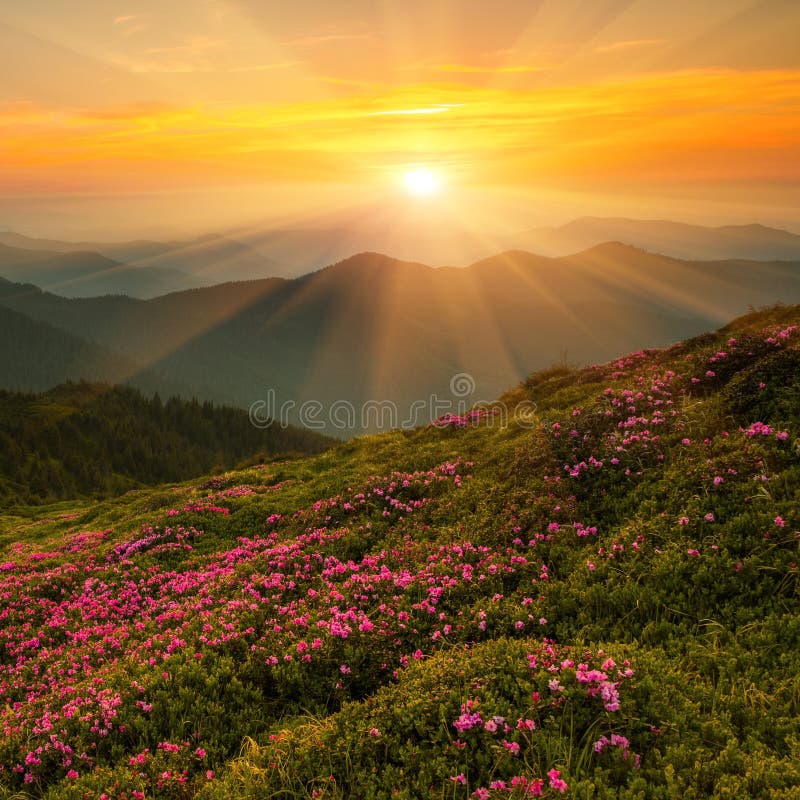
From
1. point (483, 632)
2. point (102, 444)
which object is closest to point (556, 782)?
point (483, 632)

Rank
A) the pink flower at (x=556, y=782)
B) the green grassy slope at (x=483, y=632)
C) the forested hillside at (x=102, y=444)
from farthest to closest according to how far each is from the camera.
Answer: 1. the forested hillside at (x=102, y=444)
2. the green grassy slope at (x=483, y=632)
3. the pink flower at (x=556, y=782)

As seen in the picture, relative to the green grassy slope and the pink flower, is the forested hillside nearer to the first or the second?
the green grassy slope

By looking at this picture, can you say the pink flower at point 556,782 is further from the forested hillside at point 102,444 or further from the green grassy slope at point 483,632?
the forested hillside at point 102,444

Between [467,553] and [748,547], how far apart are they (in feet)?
16.3

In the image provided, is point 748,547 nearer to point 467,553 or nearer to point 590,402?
point 467,553

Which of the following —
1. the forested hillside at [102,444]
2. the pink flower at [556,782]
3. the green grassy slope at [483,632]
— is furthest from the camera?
the forested hillside at [102,444]

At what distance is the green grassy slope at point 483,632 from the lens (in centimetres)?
603

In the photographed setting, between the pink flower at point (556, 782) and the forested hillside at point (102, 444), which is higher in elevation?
the pink flower at point (556, 782)

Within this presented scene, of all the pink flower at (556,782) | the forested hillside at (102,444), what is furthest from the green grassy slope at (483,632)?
the forested hillside at (102,444)

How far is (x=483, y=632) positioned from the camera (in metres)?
8.77

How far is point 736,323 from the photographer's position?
21734 millimetres

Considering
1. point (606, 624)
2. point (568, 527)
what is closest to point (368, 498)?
point (568, 527)

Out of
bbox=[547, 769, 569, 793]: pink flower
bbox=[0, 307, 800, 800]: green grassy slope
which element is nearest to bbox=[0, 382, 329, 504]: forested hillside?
bbox=[0, 307, 800, 800]: green grassy slope

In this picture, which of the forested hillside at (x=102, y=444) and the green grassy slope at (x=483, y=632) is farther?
the forested hillside at (x=102, y=444)
